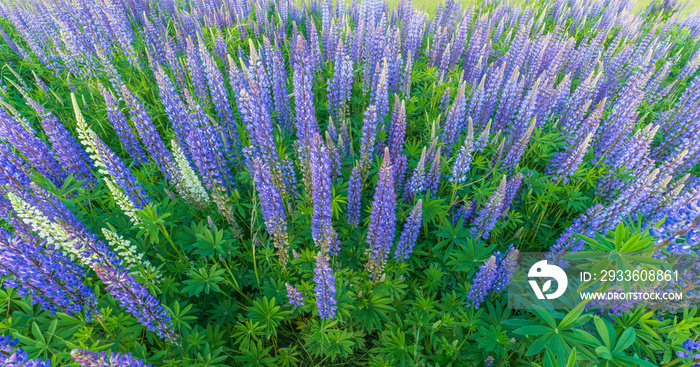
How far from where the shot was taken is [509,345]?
2.74 metres

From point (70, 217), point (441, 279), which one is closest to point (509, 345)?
point (441, 279)

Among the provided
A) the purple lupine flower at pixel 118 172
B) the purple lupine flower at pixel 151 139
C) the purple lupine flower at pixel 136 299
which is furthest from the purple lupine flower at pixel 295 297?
the purple lupine flower at pixel 151 139

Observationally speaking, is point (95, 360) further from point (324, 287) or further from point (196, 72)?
point (196, 72)

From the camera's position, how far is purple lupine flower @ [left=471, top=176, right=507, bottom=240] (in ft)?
9.95

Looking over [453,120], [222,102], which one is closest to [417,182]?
[453,120]

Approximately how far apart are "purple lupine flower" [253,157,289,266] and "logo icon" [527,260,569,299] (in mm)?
2465

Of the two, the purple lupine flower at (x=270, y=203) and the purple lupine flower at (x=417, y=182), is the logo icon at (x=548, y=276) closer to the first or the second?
the purple lupine flower at (x=417, y=182)

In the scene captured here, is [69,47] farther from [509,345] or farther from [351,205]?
[509,345]

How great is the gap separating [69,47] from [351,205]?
552cm

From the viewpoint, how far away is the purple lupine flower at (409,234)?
2877mm

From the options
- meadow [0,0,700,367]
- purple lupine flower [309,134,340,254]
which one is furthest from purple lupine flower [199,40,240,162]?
purple lupine flower [309,134,340,254]

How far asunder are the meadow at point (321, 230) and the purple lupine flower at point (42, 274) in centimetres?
2

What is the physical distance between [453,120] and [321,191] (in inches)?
89.7

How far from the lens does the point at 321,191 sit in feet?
8.86
